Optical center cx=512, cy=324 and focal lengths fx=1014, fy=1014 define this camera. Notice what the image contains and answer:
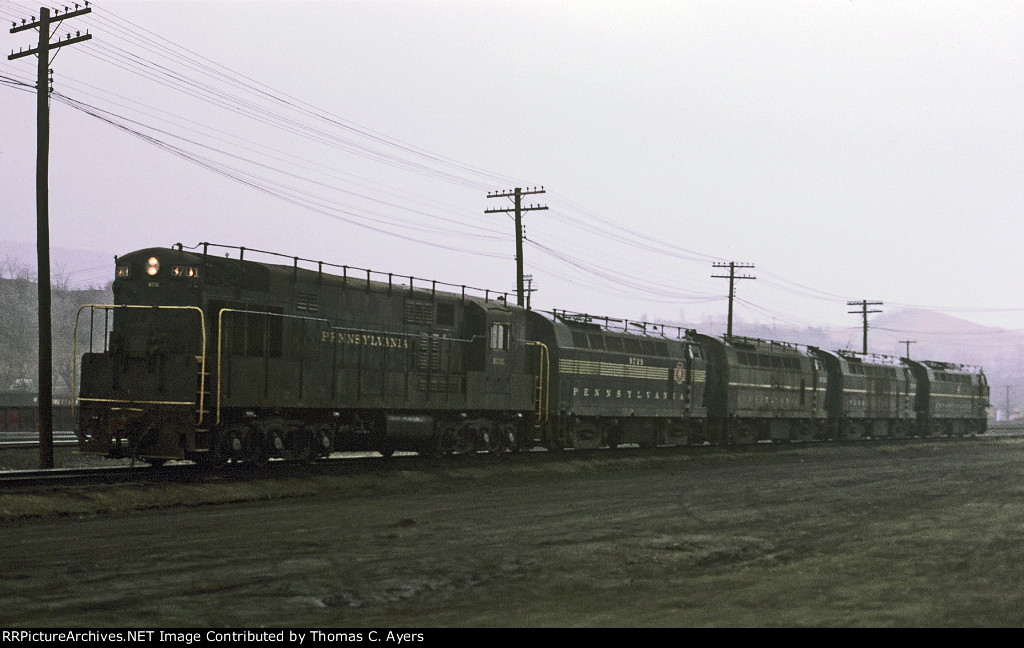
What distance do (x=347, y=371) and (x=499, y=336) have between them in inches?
239

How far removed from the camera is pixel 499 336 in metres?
29.0

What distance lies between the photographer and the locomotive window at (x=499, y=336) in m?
28.7

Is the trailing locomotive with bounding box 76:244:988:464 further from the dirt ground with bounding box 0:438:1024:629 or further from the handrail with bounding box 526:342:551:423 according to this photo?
the dirt ground with bounding box 0:438:1024:629

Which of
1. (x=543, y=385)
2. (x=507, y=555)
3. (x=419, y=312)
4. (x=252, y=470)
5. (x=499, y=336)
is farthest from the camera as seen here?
(x=543, y=385)

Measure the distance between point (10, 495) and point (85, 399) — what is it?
5610mm

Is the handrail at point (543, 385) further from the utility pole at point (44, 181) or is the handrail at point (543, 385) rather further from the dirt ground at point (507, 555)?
the utility pole at point (44, 181)

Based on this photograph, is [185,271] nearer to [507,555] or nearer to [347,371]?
[347,371]

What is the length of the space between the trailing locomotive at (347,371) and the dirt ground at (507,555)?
2.50m

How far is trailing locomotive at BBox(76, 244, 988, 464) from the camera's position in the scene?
2100 centimetres

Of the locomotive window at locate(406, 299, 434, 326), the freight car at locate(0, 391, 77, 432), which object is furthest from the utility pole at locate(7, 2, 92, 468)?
the freight car at locate(0, 391, 77, 432)

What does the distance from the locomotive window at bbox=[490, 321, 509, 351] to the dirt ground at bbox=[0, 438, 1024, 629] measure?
22.8 feet

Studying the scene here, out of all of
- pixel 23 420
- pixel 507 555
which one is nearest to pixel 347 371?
pixel 507 555
